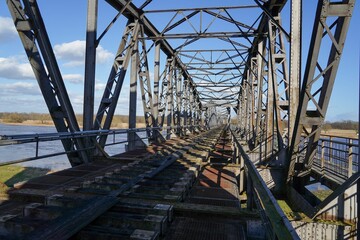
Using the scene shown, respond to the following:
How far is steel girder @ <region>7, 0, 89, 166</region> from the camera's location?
661 centimetres

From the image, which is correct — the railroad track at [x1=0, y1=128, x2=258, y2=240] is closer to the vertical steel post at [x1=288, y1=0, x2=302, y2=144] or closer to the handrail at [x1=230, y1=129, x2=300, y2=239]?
the handrail at [x1=230, y1=129, x2=300, y2=239]

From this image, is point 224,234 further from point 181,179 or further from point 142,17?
point 142,17

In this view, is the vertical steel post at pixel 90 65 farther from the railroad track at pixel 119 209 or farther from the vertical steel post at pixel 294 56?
the vertical steel post at pixel 294 56

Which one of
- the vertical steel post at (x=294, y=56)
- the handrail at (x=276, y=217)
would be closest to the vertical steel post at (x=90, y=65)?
the vertical steel post at (x=294, y=56)

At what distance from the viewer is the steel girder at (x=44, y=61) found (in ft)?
21.7

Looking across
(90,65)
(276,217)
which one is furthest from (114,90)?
(276,217)

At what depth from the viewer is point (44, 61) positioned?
22.9 feet

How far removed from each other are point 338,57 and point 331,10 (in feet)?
3.32

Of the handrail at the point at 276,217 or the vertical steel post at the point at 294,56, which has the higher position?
the vertical steel post at the point at 294,56

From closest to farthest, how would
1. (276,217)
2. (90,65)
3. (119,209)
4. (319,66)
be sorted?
(276,217) < (119,209) < (319,66) < (90,65)

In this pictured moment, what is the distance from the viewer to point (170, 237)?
3338 mm

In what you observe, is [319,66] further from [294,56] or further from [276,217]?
[276,217]

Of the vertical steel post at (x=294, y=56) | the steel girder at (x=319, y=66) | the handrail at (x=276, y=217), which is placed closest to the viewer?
the handrail at (x=276, y=217)

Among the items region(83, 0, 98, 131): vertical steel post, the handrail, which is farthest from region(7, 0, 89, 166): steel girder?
the handrail
